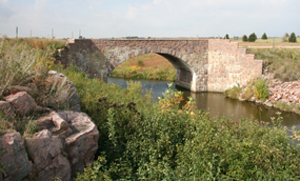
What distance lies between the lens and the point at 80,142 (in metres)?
4.60

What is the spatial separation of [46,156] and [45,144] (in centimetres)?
17

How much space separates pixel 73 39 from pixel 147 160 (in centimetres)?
1042

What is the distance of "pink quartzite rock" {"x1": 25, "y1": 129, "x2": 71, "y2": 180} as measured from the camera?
3971 mm

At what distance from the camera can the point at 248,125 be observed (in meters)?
5.98

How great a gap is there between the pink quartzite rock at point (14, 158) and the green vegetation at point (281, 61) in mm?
15106

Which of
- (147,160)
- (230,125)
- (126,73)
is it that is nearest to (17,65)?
(147,160)

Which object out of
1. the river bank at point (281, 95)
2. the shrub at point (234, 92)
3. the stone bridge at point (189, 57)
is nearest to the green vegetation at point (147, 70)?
the stone bridge at point (189, 57)

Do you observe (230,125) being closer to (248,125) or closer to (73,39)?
(248,125)

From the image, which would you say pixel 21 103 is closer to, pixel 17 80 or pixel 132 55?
pixel 17 80

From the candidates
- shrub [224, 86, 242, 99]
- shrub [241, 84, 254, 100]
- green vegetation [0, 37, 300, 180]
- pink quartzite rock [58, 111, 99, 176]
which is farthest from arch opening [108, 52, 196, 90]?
pink quartzite rock [58, 111, 99, 176]

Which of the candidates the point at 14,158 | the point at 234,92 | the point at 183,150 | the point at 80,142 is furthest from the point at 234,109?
the point at 14,158

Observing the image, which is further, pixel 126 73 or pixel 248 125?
pixel 126 73

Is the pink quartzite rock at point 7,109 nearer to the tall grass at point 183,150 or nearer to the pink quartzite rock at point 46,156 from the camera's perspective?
the pink quartzite rock at point 46,156

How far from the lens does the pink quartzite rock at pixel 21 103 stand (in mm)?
4626
